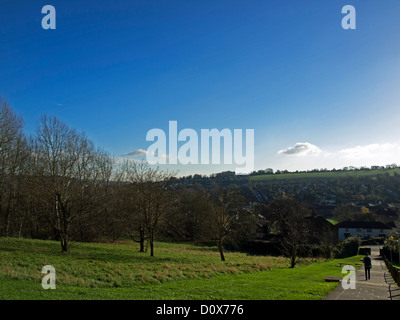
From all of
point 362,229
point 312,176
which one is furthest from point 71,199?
point 312,176

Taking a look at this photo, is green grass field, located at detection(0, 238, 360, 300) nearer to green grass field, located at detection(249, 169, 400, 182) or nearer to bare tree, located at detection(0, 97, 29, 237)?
bare tree, located at detection(0, 97, 29, 237)

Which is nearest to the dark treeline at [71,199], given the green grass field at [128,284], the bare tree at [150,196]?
the bare tree at [150,196]

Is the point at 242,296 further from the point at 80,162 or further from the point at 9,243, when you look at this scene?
the point at 80,162

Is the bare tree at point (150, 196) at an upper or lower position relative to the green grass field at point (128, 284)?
upper

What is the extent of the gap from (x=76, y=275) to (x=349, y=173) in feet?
644

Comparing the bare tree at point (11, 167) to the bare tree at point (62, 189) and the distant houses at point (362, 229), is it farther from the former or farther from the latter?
the distant houses at point (362, 229)

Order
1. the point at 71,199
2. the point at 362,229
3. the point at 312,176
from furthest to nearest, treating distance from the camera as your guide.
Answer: the point at 312,176
the point at 362,229
the point at 71,199

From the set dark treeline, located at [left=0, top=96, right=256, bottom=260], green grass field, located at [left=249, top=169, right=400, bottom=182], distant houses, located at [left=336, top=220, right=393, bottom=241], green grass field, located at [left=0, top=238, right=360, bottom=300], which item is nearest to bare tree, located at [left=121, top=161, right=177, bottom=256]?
dark treeline, located at [left=0, top=96, right=256, bottom=260]

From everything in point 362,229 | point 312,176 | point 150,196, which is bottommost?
point 362,229

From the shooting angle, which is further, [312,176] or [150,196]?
[312,176]

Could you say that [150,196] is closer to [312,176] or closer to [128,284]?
[128,284]

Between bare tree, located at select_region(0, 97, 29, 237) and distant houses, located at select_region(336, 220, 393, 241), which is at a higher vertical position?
bare tree, located at select_region(0, 97, 29, 237)
